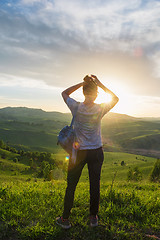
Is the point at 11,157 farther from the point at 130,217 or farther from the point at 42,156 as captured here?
the point at 130,217

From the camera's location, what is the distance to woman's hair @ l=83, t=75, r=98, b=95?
3.93m

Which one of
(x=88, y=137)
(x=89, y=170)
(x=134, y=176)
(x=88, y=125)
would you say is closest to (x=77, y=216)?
(x=89, y=170)

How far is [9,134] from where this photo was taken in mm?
176125

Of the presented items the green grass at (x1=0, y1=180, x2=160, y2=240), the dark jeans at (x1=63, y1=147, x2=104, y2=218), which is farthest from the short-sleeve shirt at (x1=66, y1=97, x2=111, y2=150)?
the green grass at (x1=0, y1=180, x2=160, y2=240)

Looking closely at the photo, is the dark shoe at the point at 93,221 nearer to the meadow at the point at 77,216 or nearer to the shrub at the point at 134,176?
the meadow at the point at 77,216

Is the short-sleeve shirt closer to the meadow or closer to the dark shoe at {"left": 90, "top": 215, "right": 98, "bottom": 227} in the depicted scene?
the dark shoe at {"left": 90, "top": 215, "right": 98, "bottom": 227}

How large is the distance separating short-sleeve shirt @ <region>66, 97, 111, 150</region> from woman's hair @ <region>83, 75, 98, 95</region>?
0.30 metres

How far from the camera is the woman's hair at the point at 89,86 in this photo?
3.93 m

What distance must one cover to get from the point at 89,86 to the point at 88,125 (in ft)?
2.90

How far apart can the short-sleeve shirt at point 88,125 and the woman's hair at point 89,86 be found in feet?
0.97

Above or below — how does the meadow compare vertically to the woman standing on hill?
below

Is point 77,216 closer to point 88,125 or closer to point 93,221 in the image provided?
point 93,221

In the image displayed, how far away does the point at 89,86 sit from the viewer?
398cm

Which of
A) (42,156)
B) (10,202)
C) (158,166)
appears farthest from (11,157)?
(10,202)
